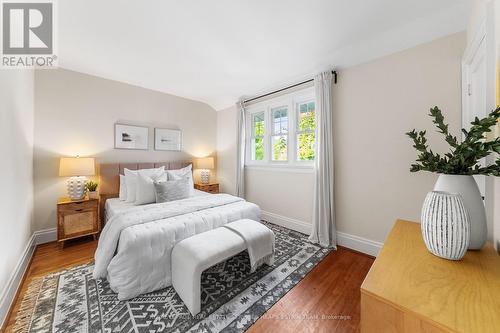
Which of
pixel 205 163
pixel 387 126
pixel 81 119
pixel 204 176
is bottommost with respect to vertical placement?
pixel 204 176

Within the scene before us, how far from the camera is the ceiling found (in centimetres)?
166

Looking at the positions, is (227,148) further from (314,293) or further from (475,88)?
(475,88)

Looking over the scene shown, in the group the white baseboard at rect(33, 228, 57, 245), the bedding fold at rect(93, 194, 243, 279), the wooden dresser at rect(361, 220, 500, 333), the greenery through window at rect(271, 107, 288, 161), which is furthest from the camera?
the greenery through window at rect(271, 107, 288, 161)

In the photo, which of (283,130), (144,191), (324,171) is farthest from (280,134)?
(144,191)

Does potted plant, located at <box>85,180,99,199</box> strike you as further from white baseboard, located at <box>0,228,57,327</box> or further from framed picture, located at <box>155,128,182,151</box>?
framed picture, located at <box>155,128,182,151</box>

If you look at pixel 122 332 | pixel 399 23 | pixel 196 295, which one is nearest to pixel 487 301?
pixel 196 295

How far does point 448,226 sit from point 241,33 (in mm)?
2278

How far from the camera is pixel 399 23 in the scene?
6.09ft

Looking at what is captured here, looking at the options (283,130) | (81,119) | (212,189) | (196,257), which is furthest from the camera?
(212,189)

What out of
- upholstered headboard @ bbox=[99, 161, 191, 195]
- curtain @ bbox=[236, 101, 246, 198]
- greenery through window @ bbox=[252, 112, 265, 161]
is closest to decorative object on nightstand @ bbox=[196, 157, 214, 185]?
curtain @ bbox=[236, 101, 246, 198]

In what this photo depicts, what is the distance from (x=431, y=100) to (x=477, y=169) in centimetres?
143

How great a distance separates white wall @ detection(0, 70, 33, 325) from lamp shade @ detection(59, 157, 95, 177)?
306 millimetres

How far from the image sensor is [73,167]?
2545 millimetres

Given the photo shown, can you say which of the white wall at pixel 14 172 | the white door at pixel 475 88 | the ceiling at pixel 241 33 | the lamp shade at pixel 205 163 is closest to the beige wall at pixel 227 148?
the lamp shade at pixel 205 163
